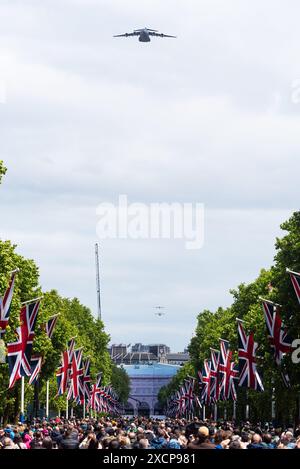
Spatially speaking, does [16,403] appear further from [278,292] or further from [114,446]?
[114,446]

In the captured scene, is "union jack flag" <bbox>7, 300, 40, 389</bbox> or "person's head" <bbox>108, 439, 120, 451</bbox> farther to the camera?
"union jack flag" <bbox>7, 300, 40, 389</bbox>

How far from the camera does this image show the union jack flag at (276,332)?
67.3 meters

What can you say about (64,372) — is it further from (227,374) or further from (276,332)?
(276,332)

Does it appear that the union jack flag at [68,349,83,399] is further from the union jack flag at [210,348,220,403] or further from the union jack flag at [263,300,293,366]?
the union jack flag at [263,300,293,366]

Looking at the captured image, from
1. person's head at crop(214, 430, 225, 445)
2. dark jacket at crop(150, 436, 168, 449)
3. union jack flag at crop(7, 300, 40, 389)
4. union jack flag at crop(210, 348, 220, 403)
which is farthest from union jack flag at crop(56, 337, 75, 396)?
person's head at crop(214, 430, 225, 445)

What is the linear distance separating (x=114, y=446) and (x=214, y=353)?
8636cm

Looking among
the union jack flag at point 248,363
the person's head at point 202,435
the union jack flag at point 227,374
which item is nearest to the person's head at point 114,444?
the person's head at point 202,435

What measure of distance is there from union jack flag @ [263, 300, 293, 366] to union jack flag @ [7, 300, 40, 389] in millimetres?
12926

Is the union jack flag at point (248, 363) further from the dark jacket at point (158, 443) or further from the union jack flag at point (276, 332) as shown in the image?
the dark jacket at point (158, 443)

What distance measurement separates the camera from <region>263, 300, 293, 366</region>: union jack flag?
67312 mm

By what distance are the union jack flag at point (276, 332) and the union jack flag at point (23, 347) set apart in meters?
12.9

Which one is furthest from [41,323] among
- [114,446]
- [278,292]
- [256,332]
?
[114,446]
